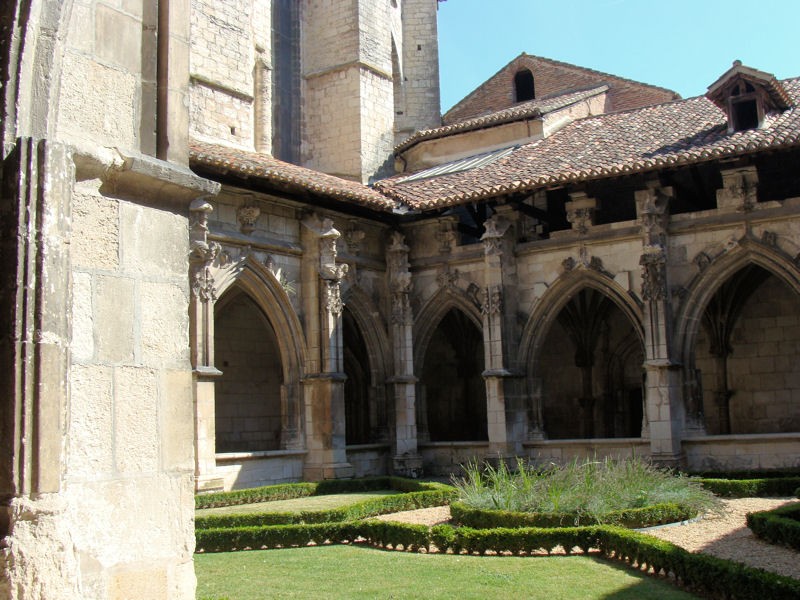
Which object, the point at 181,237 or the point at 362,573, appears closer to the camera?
the point at 181,237

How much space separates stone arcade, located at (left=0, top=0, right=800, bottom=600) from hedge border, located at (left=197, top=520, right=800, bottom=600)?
4010 millimetres

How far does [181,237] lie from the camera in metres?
4.14

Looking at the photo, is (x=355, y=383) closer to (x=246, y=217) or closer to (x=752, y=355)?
(x=246, y=217)

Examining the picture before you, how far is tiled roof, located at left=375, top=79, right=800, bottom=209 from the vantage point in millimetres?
14688

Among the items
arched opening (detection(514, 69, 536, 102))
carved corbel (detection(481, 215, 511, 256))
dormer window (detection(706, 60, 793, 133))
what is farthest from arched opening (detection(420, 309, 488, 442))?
arched opening (detection(514, 69, 536, 102))

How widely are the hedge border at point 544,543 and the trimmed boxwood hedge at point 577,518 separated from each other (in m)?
0.68

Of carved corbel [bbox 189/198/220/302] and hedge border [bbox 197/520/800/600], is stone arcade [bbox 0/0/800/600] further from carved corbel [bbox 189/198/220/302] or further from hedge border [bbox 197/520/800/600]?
hedge border [bbox 197/520/800/600]

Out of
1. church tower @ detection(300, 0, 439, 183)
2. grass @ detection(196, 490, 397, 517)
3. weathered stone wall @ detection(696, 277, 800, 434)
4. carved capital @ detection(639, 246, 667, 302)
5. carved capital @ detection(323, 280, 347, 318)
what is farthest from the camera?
church tower @ detection(300, 0, 439, 183)

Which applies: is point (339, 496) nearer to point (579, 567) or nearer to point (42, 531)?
point (579, 567)

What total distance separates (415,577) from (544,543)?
5.44ft

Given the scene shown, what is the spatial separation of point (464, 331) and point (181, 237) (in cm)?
1665

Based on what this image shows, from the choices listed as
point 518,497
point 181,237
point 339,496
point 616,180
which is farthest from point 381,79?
point 181,237

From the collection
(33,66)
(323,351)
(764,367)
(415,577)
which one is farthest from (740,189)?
(33,66)

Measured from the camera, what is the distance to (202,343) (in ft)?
45.4
